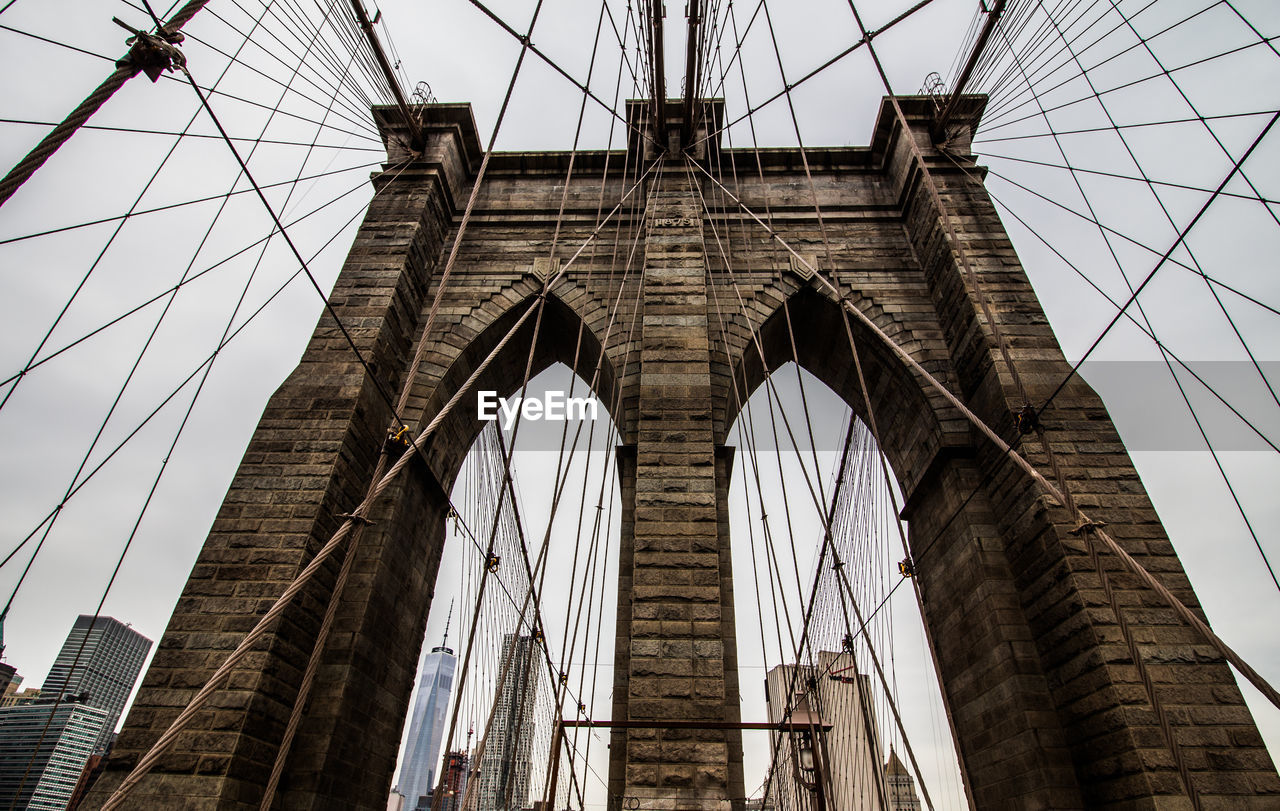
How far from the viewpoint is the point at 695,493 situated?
7.10 m

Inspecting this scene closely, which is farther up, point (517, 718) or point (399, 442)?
point (399, 442)

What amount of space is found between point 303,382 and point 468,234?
407cm

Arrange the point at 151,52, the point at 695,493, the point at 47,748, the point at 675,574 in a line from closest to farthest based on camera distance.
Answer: the point at 151,52
the point at 675,574
the point at 695,493
the point at 47,748

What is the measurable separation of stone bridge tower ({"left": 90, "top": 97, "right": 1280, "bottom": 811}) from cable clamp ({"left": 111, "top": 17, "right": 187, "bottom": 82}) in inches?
180

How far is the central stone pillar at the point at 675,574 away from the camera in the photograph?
18.6 feet

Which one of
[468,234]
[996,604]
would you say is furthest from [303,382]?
[996,604]

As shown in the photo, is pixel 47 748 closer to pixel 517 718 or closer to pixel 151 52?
pixel 517 718

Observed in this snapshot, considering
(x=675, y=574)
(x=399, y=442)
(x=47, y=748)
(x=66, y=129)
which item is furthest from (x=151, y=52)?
(x=47, y=748)

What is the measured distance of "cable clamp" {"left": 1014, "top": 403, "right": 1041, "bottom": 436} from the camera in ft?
22.2

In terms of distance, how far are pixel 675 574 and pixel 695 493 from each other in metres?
0.93

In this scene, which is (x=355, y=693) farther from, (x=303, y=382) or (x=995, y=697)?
(x=995, y=697)

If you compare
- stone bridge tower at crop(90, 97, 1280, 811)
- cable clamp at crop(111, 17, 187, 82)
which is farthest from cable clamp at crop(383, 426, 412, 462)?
→ cable clamp at crop(111, 17, 187, 82)

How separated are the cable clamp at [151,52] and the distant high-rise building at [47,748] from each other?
4303 centimetres

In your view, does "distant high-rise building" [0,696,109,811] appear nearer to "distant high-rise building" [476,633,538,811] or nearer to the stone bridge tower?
"distant high-rise building" [476,633,538,811]
